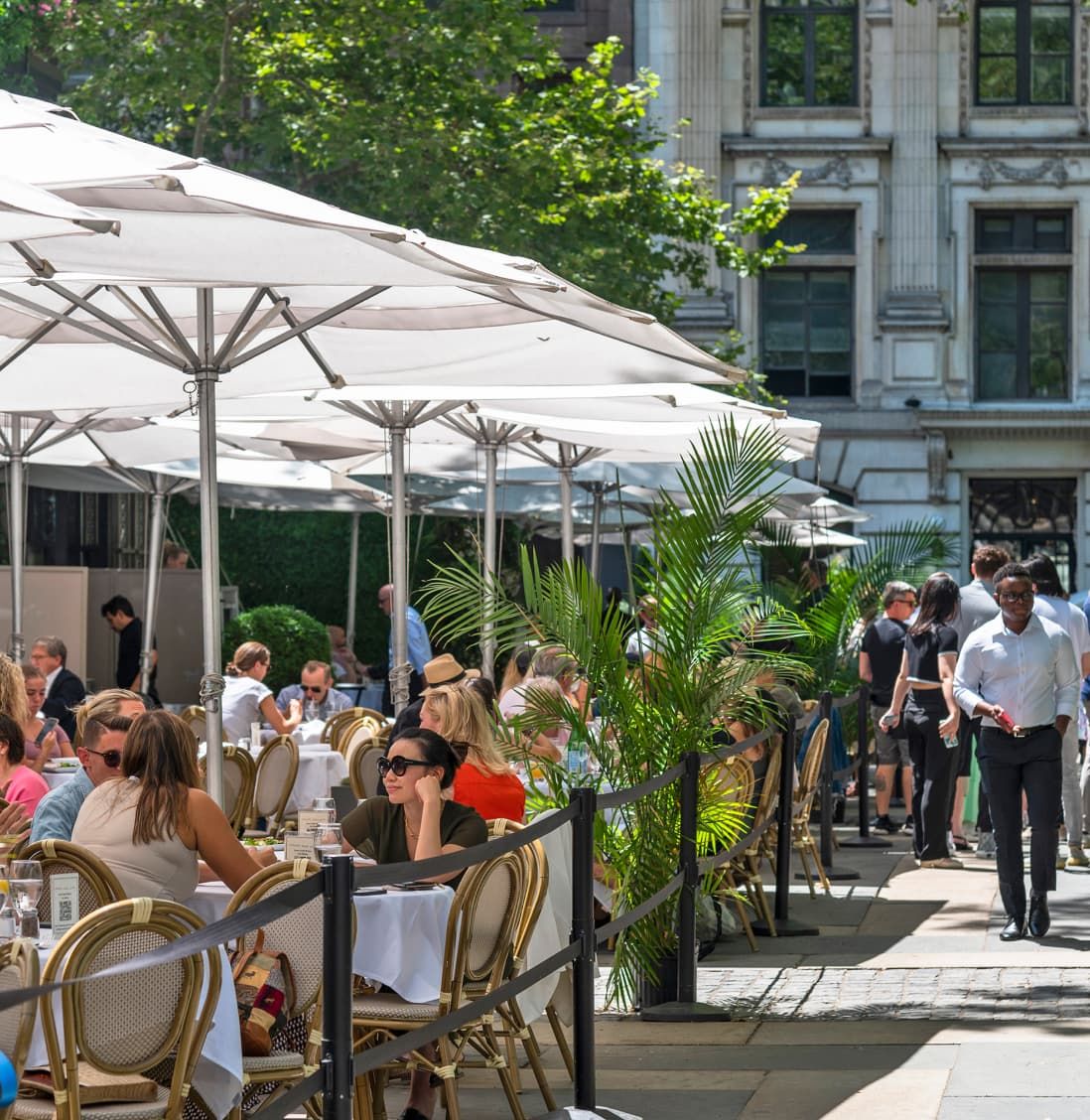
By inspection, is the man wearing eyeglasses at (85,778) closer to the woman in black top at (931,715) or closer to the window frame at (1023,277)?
the woman in black top at (931,715)

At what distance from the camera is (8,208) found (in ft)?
18.1

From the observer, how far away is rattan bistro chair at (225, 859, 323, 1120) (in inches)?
233

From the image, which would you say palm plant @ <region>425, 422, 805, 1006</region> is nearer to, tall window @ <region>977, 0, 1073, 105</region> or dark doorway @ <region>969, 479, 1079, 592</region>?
dark doorway @ <region>969, 479, 1079, 592</region>

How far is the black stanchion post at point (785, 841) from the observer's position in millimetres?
11281

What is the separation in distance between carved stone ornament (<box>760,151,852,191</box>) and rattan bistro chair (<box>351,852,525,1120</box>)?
29.4 meters

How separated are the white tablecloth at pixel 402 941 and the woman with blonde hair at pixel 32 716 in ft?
12.4

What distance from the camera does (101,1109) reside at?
207 inches

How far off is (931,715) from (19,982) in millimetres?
9567

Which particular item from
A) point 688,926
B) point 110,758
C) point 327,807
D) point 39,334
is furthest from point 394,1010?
point 39,334

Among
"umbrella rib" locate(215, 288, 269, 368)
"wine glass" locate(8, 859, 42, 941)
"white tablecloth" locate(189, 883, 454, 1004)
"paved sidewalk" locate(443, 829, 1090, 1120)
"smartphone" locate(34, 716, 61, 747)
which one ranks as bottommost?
"paved sidewalk" locate(443, 829, 1090, 1120)

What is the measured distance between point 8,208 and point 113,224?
32cm

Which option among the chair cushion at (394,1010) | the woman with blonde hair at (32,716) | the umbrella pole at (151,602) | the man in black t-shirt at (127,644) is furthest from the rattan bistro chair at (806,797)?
the man in black t-shirt at (127,644)

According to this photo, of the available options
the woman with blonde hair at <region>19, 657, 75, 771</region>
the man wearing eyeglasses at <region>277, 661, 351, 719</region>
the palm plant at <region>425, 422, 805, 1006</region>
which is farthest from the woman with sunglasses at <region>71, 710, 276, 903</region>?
the man wearing eyeglasses at <region>277, 661, 351, 719</region>

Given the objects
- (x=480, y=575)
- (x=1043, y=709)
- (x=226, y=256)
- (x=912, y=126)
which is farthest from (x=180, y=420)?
(x=912, y=126)
